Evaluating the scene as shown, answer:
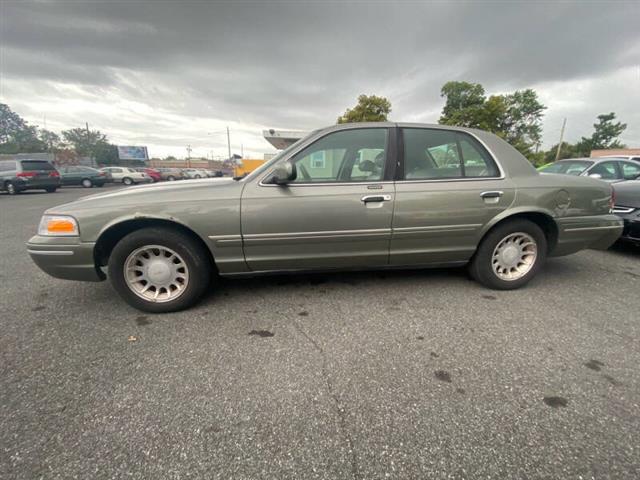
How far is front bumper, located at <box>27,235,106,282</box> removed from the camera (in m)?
2.24

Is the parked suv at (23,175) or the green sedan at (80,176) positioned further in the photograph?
the green sedan at (80,176)

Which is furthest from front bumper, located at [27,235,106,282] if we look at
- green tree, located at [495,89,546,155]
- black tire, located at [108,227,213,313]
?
green tree, located at [495,89,546,155]

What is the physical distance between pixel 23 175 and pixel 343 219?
1620 centimetres

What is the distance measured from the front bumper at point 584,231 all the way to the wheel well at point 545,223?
0.11ft

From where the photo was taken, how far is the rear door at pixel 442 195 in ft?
8.19

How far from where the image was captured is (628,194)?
3.81 meters

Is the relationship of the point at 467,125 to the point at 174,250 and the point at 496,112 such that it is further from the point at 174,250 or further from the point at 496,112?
the point at 174,250

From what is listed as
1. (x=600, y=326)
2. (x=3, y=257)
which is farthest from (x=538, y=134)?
(x=3, y=257)

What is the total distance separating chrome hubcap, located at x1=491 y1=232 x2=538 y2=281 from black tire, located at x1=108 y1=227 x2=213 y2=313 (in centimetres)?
274

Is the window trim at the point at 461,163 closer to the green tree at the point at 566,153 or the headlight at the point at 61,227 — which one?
the headlight at the point at 61,227

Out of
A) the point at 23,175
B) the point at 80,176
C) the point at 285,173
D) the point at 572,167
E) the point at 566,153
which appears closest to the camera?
the point at 285,173

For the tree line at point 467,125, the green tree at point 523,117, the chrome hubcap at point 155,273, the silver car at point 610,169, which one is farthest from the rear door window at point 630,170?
the green tree at point 523,117

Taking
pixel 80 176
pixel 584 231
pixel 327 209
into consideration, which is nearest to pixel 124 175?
pixel 80 176

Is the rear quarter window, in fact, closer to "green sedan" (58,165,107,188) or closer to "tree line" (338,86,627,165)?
"green sedan" (58,165,107,188)
